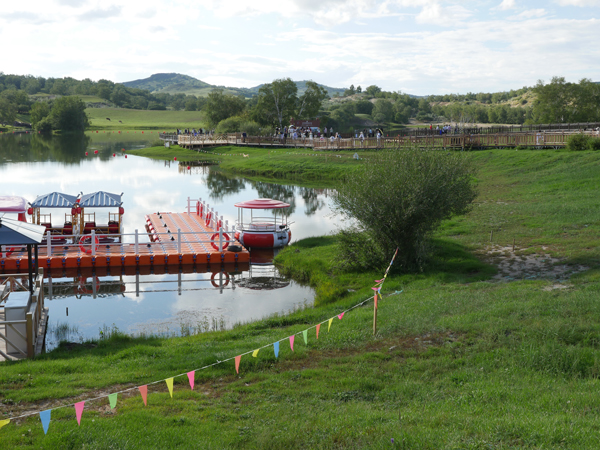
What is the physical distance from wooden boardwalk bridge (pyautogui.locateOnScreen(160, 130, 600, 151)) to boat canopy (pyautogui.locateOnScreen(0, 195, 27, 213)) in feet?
63.1

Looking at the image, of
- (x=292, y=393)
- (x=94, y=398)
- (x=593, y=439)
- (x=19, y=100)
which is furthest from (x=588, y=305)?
(x=19, y=100)

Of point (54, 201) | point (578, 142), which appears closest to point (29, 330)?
point (54, 201)

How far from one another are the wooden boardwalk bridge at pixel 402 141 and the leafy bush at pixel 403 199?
8301 mm

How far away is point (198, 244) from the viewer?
2786 cm

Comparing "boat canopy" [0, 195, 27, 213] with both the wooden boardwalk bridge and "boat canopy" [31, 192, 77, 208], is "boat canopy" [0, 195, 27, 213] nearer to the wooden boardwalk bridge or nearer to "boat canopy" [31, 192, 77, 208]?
"boat canopy" [31, 192, 77, 208]

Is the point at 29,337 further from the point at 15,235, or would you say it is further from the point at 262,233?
the point at 262,233

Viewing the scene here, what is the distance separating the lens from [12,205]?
26.8 meters

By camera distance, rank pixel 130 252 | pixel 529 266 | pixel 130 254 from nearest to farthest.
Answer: pixel 529 266
pixel 130 254
pixel 130 252

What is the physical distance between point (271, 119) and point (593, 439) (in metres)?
100

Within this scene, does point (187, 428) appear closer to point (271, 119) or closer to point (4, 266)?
point (4, 266)

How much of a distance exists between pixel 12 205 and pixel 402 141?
140 feet

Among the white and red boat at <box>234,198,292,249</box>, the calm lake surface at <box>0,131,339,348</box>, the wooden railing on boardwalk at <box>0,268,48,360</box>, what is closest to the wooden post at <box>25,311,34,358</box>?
the wooden railing on boardwalk at <box>0,268,48,360</box>

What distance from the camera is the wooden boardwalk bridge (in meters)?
49.0

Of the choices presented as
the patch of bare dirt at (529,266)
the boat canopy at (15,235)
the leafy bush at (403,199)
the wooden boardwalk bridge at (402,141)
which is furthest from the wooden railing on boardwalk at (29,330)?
the wooden boardwalk bridge at (402,141)
